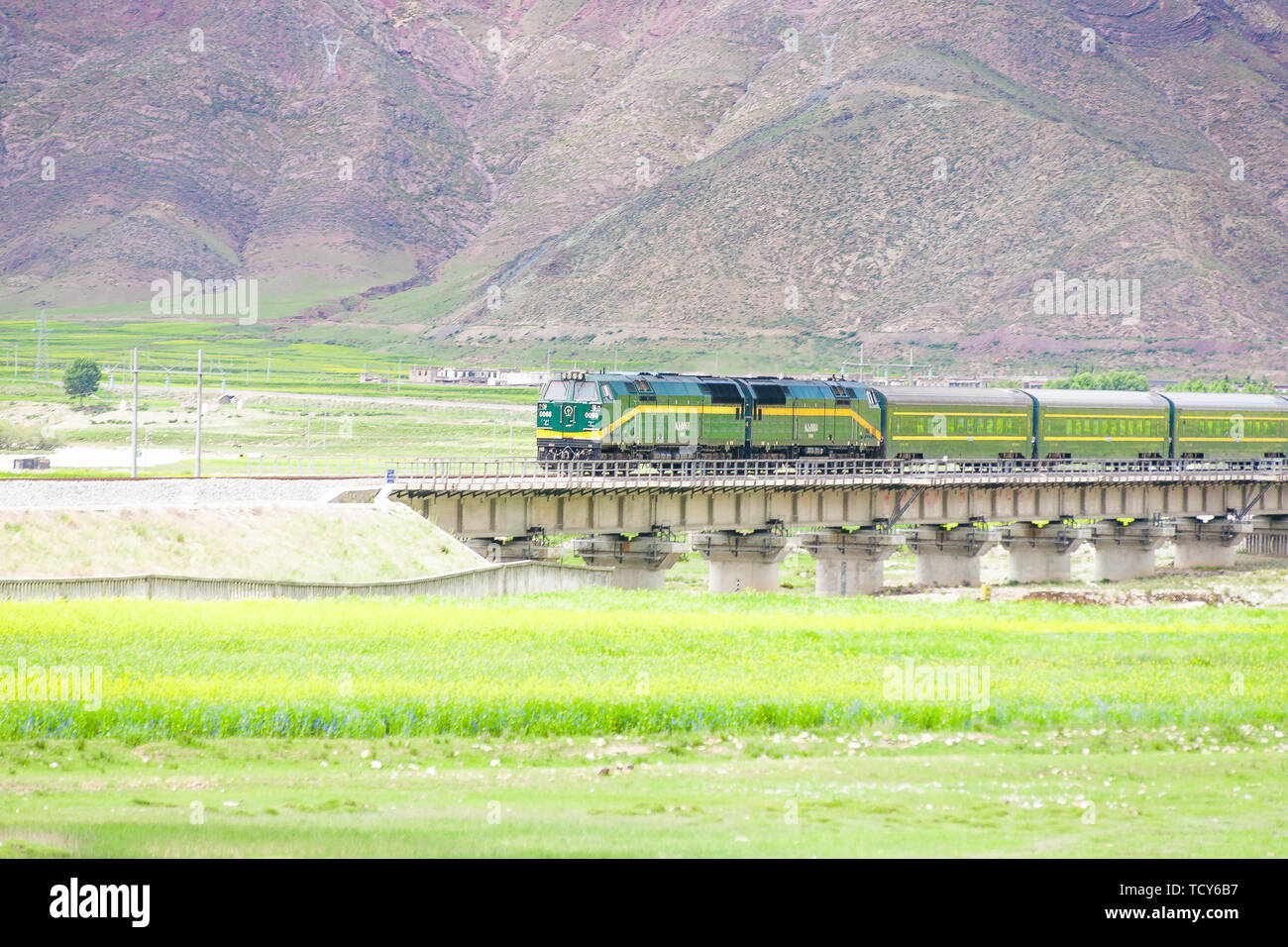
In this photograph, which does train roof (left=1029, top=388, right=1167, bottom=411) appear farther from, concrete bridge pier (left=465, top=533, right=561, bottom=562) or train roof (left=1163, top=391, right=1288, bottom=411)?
concrete bridge pier (left=465, top=533, right=561, bottom=562)

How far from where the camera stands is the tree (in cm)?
16938

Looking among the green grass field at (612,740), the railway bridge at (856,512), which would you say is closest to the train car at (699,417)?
the railway bridge at (856,512)

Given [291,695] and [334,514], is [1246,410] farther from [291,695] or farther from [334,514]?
[291,695]

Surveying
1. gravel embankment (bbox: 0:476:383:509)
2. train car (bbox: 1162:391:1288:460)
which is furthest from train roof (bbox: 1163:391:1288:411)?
gravel embankment (bbox: 0:476:383:509)

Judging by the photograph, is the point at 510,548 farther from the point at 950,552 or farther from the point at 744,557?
the point at 950,552

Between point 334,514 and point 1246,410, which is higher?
point 1246,410

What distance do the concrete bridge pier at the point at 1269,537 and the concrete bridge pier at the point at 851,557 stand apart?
36798 millimetres

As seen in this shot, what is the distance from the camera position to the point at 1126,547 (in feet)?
326

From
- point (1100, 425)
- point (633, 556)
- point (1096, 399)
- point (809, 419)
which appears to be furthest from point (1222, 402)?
point (633, 556)

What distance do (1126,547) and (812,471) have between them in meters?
28.3

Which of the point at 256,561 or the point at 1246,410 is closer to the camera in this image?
the point at 256,561
